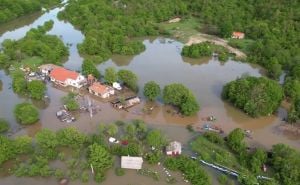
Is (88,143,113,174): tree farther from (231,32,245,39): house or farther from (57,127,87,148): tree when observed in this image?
(231,32,245,39): house

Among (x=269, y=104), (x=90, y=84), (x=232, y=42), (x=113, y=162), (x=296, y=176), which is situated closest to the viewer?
(x=296, y=176)

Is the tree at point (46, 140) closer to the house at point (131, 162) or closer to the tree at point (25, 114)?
the tree at point (25, 114)

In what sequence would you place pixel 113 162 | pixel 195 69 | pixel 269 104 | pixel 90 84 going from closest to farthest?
pixel 113 162 < pixel 269 104 < pixel 90 84 < pixel 195 69

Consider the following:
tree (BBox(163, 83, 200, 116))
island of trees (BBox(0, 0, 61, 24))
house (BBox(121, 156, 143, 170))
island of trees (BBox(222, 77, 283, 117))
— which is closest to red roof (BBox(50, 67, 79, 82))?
tree (BBox(163, 83, 200, 116))

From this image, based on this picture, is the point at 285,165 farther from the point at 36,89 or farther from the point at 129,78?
the point at 36,89

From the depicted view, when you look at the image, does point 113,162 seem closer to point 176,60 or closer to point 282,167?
point 282,167

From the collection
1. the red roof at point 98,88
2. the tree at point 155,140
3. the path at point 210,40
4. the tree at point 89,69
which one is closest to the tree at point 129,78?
the red roof at point 98,88

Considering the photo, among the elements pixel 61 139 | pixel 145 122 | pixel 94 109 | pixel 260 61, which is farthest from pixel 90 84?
pixel 260 61
